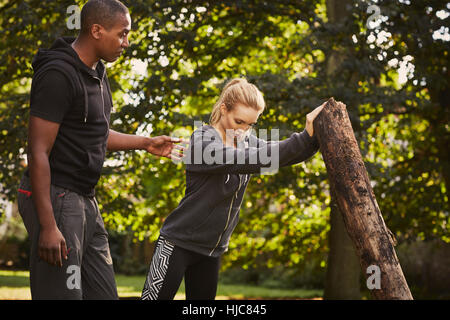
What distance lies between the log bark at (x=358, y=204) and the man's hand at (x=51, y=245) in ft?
4.86

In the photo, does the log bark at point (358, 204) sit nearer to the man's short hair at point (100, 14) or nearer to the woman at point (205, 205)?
the woman at point (205, 205)

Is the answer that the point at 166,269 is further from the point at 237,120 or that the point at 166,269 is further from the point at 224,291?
the point at 224,291

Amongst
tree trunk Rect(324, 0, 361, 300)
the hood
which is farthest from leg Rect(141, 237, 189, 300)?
tree trunk Rect(324, 0, 361, 300)

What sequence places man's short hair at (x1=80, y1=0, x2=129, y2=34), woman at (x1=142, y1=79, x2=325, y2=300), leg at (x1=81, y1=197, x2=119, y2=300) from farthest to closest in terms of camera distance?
woman at (x1=142, y1=79, x2=325, y2=300) → leg at (x1=81, y1=197, x2=119, y2=300) → man's short hair at (x1=80, y1=0, x2=129, y2=34)

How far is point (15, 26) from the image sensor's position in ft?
31.9

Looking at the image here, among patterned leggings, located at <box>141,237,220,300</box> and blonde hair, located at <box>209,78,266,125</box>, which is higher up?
blonde hair, located at <box>209,78,266,125</box>

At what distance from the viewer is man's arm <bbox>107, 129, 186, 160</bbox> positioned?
3674 millimetres

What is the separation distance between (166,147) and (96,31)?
1.07m

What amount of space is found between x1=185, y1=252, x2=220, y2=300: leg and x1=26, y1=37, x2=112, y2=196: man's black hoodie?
1.07 m

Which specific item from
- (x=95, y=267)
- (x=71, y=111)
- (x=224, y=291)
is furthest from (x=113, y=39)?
(x=224, y=291)

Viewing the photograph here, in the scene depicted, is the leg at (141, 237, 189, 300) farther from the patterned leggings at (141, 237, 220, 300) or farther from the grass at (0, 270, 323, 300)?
the grass at (0, 270, 323, 300)

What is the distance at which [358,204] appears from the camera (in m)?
3.14

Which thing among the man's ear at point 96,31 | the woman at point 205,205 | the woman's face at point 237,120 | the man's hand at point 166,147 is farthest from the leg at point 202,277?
the man's ear at point 96,31

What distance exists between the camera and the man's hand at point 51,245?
2.74 m
